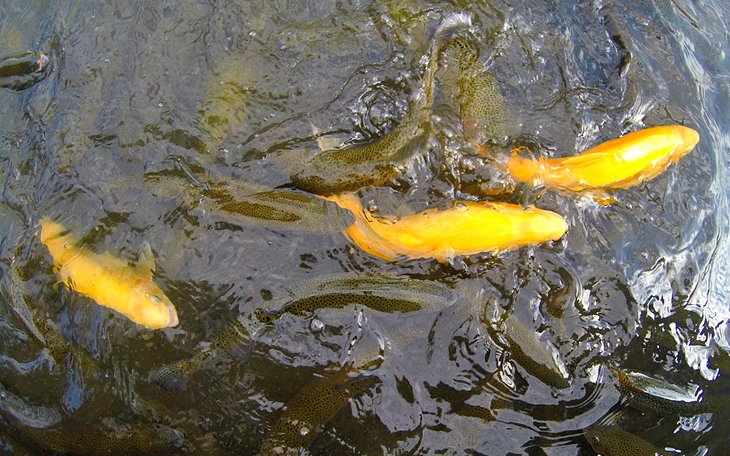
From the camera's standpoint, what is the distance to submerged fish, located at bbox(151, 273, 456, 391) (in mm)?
3936

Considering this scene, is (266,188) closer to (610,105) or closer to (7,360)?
(7,360)

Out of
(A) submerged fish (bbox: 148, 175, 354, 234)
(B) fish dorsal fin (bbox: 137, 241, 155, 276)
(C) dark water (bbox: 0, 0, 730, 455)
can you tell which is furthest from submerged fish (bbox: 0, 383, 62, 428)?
(A) submerged fish (bbox: 148, 175, 354, 234)

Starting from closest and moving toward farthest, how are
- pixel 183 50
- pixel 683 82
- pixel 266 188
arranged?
pixel 266 188, pixel 183 50, pixel 683 82

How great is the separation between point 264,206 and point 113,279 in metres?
1.19

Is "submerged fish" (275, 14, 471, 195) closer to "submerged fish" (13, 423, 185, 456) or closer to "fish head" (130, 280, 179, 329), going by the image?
"fish head" (130, 280, 179, 329)

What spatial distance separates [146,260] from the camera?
13.5 feet

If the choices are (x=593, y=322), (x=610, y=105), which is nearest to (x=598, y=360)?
(x=593, y=322)

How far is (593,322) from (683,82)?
96.1 inches

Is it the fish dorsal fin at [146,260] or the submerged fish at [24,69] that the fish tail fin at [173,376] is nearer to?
the fish dorsal fin at [146,260]

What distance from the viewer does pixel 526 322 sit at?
4070 mm

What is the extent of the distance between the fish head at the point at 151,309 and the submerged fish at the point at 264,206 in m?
0.72

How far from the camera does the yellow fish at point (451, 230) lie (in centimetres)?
393

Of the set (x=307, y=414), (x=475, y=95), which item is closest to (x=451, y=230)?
(x=475, y=95)

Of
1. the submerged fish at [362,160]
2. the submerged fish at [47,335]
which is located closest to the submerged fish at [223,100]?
the submerged fish at [362,160]
